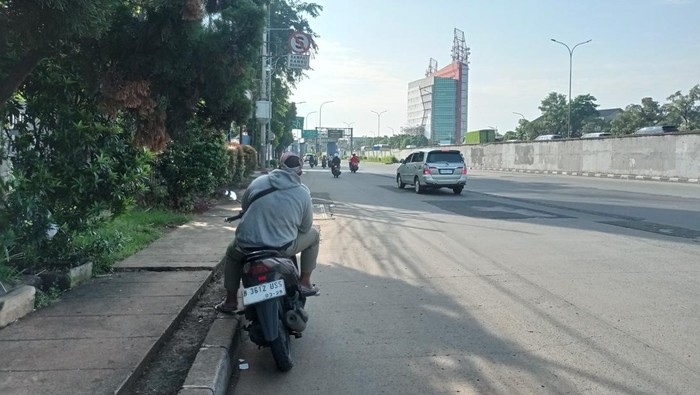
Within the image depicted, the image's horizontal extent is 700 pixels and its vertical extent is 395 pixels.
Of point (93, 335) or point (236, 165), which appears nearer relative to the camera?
A: point (93, 335)

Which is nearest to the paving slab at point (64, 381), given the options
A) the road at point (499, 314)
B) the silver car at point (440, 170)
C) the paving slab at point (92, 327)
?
the paving slab at point (92, 327)

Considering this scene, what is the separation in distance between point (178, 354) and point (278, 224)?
1318 mm

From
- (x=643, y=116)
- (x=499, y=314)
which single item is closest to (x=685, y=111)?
(x=643, y=116)

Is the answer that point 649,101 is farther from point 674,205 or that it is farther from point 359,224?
point 359,224

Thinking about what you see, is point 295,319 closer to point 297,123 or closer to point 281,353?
point 281,353

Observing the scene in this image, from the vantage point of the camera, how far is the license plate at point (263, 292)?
4.45 metres

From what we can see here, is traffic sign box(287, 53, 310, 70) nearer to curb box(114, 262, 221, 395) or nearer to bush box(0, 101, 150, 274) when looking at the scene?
bush box(0, 101, 150, 274)

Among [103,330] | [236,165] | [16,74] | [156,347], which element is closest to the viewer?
[156,347]

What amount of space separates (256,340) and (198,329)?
39.3 inches

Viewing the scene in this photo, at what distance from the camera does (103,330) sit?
16.0 feet

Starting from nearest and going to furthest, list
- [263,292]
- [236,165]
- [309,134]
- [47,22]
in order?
[47,22] < [263,292] < [236,165] < [309,134]

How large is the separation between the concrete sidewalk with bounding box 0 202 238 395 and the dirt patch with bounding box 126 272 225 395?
0.09 metres

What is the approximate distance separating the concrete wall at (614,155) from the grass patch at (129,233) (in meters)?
29.8

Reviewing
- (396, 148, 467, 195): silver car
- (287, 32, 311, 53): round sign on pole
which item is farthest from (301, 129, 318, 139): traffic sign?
(396, 148, 467, 195): silver car
